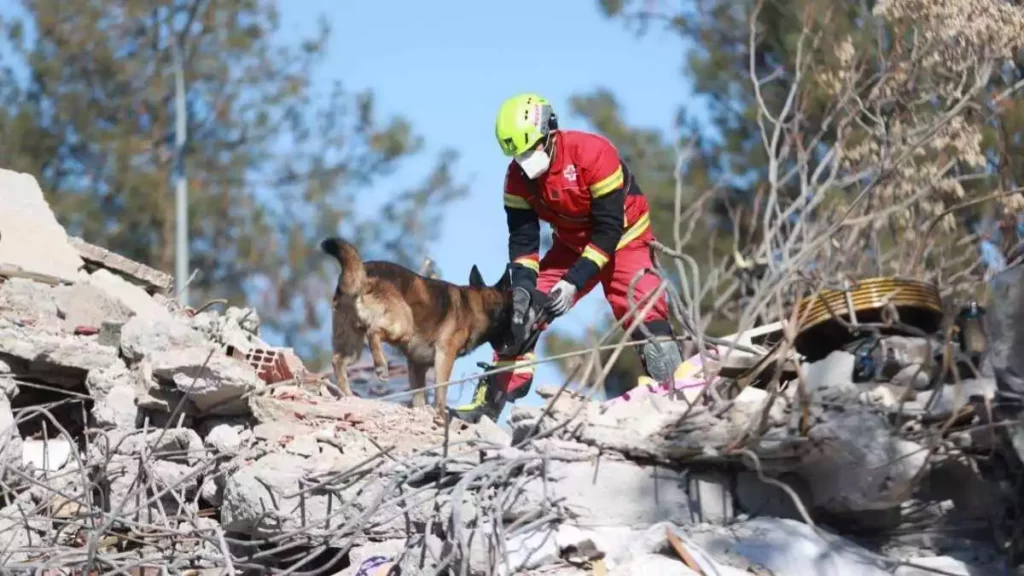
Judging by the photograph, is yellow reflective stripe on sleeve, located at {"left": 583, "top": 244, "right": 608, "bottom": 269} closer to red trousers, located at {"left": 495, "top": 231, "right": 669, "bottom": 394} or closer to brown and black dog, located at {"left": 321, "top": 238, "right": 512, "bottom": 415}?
red trousers, located at {"left": 495, "top": 231, "right": 669, "bottom": 394}

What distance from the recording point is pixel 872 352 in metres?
5.52

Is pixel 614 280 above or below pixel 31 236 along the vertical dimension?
below

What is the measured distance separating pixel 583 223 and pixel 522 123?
29.8 inches

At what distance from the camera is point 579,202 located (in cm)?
884

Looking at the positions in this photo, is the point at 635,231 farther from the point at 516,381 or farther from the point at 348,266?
the point at 348,266

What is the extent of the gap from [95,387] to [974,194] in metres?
10.7

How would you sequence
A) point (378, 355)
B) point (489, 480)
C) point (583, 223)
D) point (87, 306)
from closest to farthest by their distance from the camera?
point (489, 480)
point (87, 306)
point (583, 223)
point (378, 355)

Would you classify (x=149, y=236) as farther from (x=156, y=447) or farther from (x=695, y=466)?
(x=695, y=466)

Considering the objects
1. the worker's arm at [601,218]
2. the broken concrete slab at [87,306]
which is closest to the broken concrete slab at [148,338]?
the broken concrete slab at [87,306]

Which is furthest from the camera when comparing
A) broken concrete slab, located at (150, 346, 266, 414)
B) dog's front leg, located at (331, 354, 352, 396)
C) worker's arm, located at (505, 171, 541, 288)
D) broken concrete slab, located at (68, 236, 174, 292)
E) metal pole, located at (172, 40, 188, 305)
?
metal pole, located at (172, 40, 188, 305)

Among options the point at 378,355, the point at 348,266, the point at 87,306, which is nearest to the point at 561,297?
the point at 348,266

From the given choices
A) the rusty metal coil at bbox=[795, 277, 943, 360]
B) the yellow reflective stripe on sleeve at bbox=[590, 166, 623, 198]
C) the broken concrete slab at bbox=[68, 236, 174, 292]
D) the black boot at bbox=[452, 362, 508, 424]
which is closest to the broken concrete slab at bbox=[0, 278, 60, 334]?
the broken concrete slab at bbox=[68, 236, 174, 292]

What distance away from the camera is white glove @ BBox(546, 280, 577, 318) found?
8.71m

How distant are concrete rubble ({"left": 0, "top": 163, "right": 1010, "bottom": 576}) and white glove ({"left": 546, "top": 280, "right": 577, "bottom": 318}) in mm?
1220
